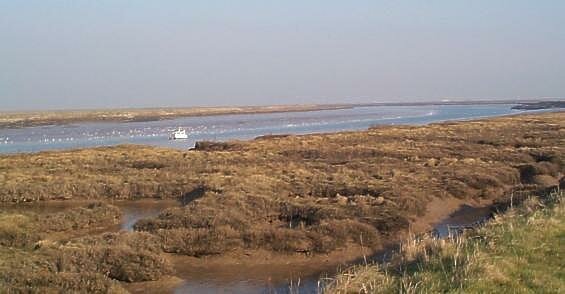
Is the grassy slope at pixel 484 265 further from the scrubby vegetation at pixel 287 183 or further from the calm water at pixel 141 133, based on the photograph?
the calm water at pixel 141 133

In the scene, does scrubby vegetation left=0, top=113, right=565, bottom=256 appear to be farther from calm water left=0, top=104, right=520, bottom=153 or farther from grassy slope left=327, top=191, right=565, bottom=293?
calm water left=0, top=104, right=520, bottom=153

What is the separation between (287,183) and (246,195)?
4.37 m

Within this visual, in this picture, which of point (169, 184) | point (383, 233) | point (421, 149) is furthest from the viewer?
point (421, 149)

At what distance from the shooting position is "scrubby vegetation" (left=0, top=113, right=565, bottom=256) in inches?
681

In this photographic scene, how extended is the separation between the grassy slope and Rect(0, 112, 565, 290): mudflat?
512 cm

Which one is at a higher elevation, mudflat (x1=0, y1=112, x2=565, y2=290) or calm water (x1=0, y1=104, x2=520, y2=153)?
mudflat (x1=0, y1=112, x2=565, y2=290)

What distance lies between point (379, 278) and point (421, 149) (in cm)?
3221

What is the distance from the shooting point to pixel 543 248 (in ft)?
34.2

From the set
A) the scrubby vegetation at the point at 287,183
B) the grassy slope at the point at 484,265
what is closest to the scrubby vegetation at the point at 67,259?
the scrubby vegetation at the point at 287,183

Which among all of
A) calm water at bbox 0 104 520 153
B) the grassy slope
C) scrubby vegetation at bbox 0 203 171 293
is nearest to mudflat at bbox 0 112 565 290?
scrubby vegetation at bbox 0 203 171 293

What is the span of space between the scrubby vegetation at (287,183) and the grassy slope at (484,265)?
553 centimetres

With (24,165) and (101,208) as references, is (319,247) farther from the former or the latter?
(24,165)

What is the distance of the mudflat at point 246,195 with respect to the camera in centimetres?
1454

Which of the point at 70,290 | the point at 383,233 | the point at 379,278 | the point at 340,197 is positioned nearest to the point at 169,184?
the point at 340,197
